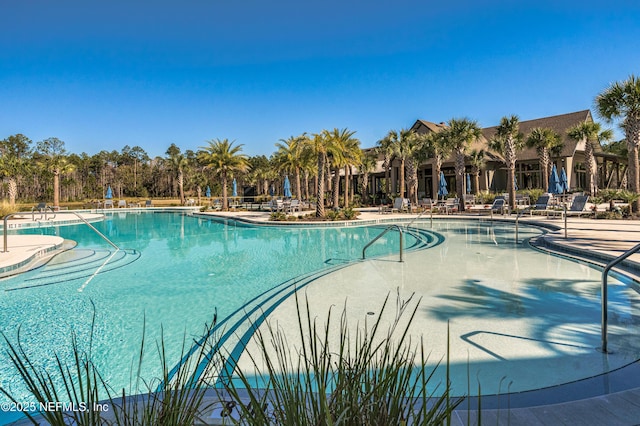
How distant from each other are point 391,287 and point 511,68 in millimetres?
20475

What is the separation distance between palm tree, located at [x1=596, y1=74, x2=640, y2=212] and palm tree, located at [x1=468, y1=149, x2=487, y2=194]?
40.9ft

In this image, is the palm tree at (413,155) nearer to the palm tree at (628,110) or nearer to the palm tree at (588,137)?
the palm tree at (588,137)

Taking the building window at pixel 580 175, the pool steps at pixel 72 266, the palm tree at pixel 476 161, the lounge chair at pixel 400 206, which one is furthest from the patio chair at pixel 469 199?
the pool steps at pixel 72 266

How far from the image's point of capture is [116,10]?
18.2 meters

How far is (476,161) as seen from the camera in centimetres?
2852

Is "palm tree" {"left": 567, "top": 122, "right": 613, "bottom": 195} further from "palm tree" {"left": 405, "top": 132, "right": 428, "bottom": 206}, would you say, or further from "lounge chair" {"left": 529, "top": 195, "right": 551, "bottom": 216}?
"palm tree" {"left": 405, "top": 132, "right": 428, "bottom": 206}

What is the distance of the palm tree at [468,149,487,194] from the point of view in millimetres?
28641

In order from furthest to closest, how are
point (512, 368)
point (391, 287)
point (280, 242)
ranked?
1. point (280, 242)
2. point (391, 287)
3. point (512, 368)

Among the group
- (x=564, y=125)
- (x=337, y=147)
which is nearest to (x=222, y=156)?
(x=337, y=147)

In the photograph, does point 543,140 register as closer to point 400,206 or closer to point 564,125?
point 564,125

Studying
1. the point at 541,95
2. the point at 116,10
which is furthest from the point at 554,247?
the point at 116,10

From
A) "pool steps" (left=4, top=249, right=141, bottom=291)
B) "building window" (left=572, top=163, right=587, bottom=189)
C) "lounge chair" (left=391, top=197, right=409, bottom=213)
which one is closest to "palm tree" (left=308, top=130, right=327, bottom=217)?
"lounge chair" (left=391, top=197, right=409, bottom=213)

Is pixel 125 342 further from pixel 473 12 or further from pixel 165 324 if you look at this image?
pixel 473 12

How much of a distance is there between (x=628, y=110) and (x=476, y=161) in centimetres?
1300
